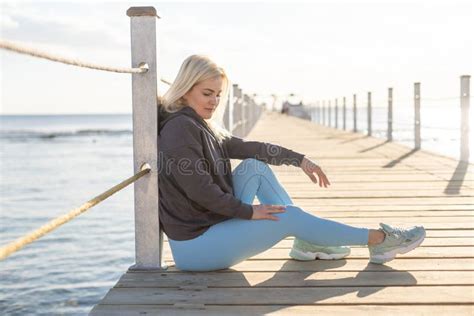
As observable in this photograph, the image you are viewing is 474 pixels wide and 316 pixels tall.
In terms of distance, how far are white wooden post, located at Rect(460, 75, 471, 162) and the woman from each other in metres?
4.19

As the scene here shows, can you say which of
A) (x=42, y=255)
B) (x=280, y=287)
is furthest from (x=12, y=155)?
(x=280, y=287)

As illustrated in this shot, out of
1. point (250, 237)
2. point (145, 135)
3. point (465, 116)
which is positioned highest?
point (465, 116)

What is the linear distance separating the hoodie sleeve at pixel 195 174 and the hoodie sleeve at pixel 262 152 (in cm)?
39

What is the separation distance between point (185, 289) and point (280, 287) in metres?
0.34

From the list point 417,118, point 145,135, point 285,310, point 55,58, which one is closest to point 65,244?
point 417,118

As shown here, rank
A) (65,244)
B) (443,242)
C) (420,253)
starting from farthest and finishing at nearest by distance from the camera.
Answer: (65,244) < (443,242) < (420,253)

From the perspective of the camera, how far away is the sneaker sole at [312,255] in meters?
2.48

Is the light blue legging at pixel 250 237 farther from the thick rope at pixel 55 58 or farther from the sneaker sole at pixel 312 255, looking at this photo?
the thick rope at pixel 55 58

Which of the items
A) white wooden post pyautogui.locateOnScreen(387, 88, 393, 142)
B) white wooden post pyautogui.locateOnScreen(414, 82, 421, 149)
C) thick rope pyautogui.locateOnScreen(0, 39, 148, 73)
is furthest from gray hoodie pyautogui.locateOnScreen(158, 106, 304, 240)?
white wooden post pyautogui.locateOnScreen(387, 88, 393, 142)

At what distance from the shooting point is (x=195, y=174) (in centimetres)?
217

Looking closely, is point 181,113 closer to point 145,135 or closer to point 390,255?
point 145,135

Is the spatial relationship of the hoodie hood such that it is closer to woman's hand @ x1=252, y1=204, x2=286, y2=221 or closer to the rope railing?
the rope railing

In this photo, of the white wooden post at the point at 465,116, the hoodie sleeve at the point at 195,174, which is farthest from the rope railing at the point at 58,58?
the white wooden post at the point at 465,116

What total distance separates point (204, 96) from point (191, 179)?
34 cm
